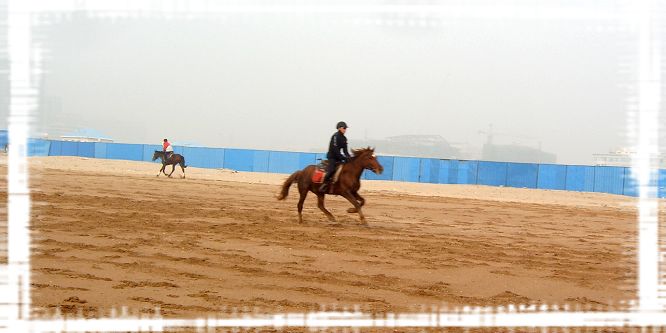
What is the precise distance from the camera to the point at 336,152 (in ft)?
52.0

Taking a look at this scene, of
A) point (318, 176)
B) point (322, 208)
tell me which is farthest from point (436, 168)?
point (318, 176)

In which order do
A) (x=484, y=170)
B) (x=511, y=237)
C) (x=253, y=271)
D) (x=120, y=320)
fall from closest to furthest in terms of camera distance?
(x=120, y=320), (x=253, y=271), (x=511, y=237), (x=484, y=170)

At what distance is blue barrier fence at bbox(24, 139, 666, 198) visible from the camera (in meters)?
42.4

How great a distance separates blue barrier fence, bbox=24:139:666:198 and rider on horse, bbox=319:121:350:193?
816 inches

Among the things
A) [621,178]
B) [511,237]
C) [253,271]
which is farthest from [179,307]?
[621,178]

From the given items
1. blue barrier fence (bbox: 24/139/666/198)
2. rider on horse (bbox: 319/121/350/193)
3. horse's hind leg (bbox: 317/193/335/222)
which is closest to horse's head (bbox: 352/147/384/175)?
rider on horse (bbox: 319/121/350/193)

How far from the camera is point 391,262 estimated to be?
10.9 metres

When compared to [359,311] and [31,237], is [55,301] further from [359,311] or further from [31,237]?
[31,237]

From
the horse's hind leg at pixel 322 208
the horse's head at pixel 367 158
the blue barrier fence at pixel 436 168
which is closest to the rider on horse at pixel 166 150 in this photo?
the blue barrier fence at pixel 436 168

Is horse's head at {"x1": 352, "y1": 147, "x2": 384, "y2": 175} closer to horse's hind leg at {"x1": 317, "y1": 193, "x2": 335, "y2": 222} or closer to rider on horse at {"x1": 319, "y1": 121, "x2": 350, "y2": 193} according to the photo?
rider on horse at {"x1": 319, "y1": 121, "x2": 350, "y2": 193}

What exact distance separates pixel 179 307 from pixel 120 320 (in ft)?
2.34

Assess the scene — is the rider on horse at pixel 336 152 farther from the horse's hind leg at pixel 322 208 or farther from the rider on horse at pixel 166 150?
the rider on horse at pixel 166 150

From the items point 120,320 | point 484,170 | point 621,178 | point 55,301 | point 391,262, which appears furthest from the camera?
point 484,170

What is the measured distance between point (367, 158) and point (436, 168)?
31.7 meters
